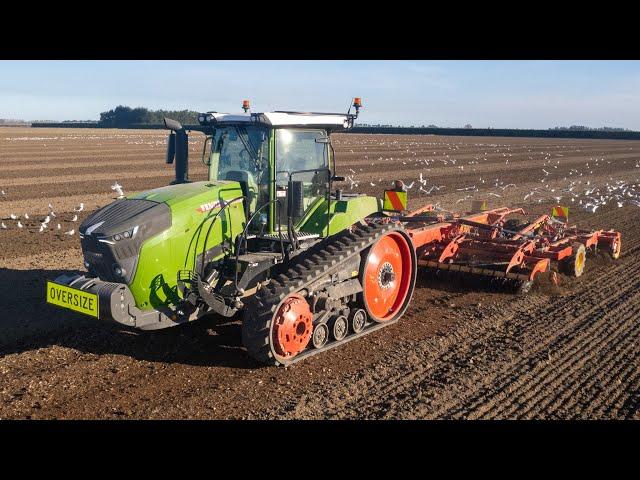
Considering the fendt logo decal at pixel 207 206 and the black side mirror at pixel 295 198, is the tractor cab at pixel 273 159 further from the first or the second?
the fendt logo decal at pixel 207 206

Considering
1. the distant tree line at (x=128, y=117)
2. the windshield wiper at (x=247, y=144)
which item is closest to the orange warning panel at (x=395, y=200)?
the windshield wiper at (x=247, y=144)

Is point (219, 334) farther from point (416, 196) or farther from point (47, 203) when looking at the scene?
point (416, 196)

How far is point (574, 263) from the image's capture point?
10758 mm

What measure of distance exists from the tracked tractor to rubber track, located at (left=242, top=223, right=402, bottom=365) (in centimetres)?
1

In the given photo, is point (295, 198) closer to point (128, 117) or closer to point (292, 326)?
point (292, 326)

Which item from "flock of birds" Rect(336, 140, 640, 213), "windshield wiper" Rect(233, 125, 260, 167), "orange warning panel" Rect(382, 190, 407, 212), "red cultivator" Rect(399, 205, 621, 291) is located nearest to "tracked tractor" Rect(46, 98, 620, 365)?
"windshield wiper" Rect(233, 125, 260, 167)

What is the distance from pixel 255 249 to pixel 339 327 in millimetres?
1418

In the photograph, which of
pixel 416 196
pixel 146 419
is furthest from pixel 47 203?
pixel 146 419

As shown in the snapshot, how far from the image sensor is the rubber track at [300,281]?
657 cm

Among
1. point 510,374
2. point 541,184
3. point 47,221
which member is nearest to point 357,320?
point 510,374

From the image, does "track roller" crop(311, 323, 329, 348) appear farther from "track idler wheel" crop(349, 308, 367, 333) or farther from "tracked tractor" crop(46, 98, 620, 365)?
"track idler wheel" crop(349, 308, 367, 333)

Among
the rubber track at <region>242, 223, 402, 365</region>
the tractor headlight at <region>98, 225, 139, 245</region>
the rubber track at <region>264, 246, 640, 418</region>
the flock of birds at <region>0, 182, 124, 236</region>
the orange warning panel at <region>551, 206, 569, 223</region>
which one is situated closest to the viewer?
the rubber track at <region>264, 246, 640, 418</region>

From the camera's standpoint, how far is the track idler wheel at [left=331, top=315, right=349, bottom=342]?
24.5ft

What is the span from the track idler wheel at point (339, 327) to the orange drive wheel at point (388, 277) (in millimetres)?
542
